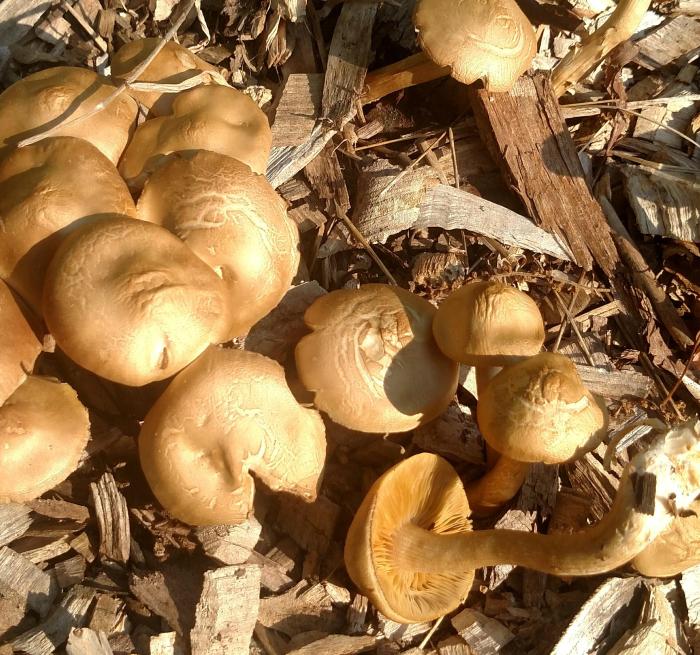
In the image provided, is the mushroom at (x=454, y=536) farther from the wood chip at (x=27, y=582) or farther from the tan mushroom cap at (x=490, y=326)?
the wood chip at (x=27, y=582)

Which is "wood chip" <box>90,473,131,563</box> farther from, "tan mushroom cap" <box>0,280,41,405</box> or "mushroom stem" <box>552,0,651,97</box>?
"mushroom stem" <box>552,0,651,97</box>

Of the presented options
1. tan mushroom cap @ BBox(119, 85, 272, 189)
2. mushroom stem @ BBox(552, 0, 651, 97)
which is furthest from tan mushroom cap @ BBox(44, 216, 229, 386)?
mushroom stem @ BBox(552, 0, 651, 97)

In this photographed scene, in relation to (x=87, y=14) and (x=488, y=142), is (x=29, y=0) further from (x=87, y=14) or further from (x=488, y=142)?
(x=488, y=142)

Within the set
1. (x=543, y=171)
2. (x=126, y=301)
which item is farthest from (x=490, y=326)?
(x=543, y=171)

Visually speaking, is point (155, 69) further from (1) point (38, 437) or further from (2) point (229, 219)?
(1) point (38, 437)

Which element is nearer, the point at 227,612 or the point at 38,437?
the point at 38,437

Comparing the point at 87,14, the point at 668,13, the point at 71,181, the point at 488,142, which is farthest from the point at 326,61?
the point at 668,13

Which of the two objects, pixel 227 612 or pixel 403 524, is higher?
pixel 227 612
